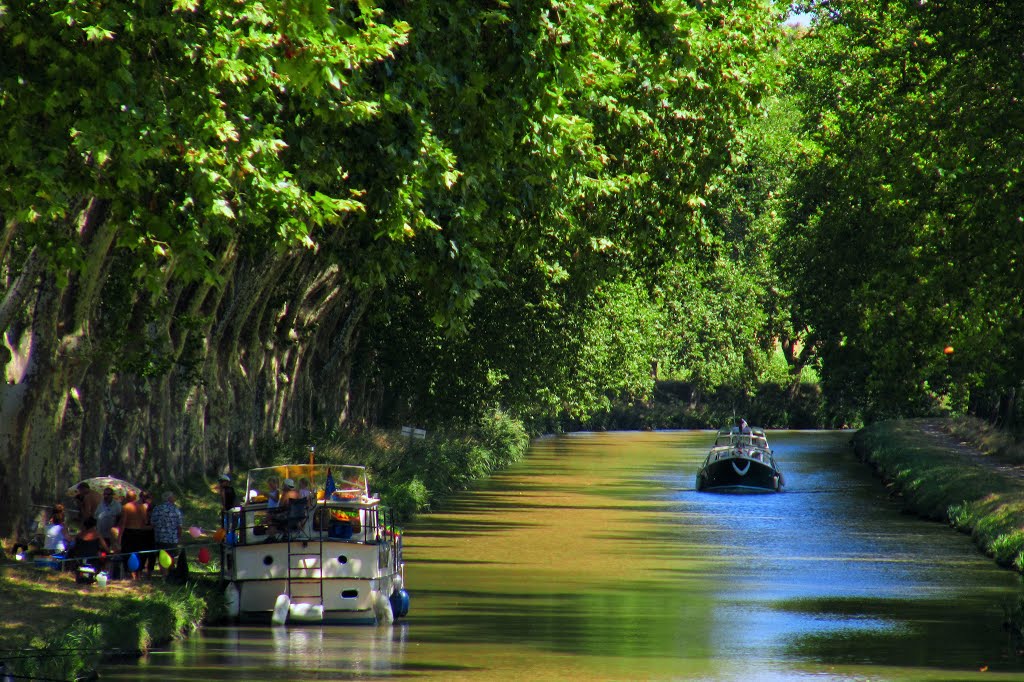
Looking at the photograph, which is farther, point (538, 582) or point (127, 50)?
point (538, 582)

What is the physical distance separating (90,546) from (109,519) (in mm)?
842

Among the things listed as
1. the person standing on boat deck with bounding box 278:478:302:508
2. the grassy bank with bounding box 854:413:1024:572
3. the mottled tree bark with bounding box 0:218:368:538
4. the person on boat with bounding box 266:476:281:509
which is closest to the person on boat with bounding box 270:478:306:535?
the person standing on boat deck with bounding box 278:478:302:508

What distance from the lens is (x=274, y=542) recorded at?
81.1 feet

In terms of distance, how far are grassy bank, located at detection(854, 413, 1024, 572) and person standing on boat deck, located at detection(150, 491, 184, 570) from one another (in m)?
16.2

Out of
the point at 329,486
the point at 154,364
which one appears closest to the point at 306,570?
the point at 329,486

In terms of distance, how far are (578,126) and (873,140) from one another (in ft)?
53.7

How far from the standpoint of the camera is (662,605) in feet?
91.1

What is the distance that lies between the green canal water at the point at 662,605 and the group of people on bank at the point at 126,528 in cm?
186

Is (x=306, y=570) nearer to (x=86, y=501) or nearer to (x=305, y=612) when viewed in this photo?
(x=305, y=612)

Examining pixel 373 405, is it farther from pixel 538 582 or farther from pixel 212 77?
pixel 212 77

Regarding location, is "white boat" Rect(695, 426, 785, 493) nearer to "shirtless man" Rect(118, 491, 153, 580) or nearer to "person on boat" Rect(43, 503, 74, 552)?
Answer: "shirtless man" Rect(118, 491, 153, 580)

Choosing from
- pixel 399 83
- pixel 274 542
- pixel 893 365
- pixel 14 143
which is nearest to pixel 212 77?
pixel 14 143

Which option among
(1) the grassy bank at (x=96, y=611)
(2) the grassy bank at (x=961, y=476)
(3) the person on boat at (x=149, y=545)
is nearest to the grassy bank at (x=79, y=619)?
(1) the grassy bank at (x=96, y=611)

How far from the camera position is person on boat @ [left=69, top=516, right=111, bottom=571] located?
23.8 m
